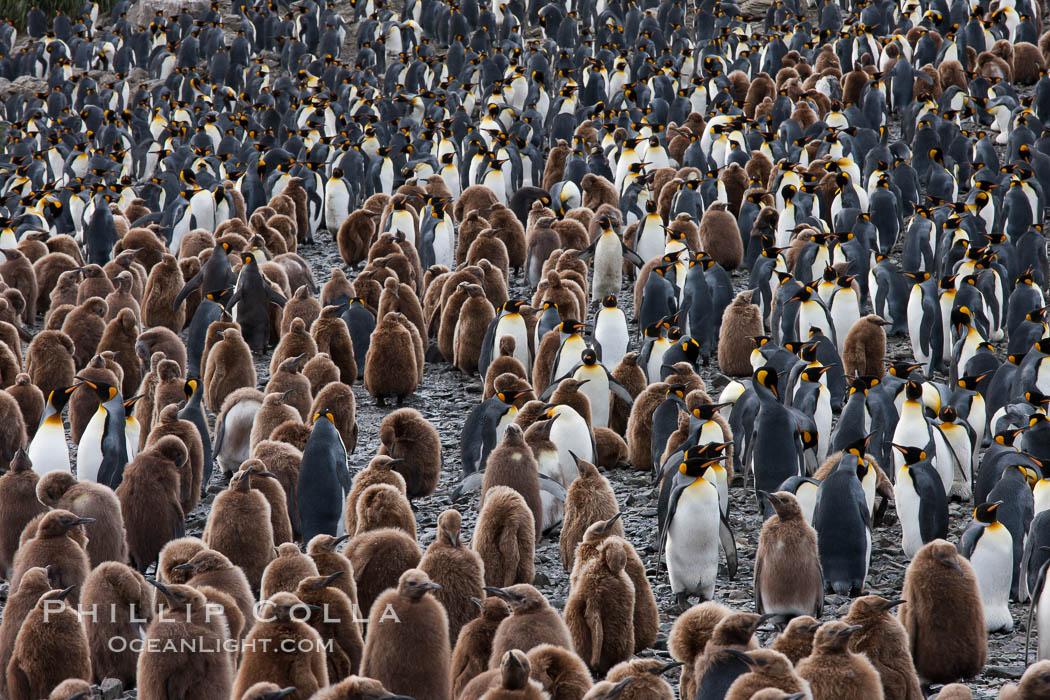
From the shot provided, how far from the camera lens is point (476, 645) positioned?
200 inches

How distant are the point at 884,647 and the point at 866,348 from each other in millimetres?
4651

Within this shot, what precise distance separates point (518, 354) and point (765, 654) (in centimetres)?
551

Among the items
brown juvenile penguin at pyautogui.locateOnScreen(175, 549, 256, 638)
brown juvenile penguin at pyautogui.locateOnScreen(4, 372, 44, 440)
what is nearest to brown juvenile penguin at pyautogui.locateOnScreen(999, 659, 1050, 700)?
brown juvenile penguin at pyautogui.locateOnScreen(175, 549, 256, 638)

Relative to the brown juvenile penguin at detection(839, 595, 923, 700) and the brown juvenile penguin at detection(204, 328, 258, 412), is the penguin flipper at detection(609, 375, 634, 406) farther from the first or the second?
the brown juvenile penguin at detection(839, 595, 923, 700)

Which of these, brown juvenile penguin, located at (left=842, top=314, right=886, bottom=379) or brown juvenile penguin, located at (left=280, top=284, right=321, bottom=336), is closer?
brown juvenile penguin, located at (left=842, top=314, right=886, bottom=379)

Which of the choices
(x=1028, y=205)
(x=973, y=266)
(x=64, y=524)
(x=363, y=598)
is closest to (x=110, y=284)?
(x=64, y=524)

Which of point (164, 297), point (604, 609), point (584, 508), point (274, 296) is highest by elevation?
point (164, 297)

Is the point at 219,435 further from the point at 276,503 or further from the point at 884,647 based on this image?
the point at 884,647

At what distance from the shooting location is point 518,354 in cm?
965

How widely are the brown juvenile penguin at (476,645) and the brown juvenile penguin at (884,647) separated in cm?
146

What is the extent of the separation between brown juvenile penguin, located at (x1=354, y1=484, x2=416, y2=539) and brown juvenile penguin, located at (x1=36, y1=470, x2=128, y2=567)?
1263mm

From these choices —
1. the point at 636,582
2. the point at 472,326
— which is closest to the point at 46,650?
the point at 636,582

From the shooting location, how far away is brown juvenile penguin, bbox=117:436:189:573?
655 cm

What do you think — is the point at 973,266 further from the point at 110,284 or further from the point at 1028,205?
the point at 110,284
